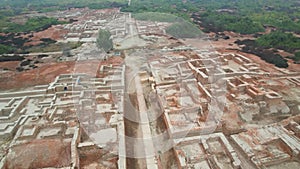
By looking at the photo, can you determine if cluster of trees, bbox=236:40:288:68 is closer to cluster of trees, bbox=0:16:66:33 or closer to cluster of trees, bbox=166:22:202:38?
cluster of trees, bbox=166:22:202:38

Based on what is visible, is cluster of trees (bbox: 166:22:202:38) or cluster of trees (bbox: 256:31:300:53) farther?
cluster of trees (bbox: 166:22:202:38)

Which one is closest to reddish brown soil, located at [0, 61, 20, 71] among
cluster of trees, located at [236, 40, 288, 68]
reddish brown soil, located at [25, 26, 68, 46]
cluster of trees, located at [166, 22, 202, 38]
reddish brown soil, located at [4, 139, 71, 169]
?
reddish brown soil, located at [25, 26, 68, 46]

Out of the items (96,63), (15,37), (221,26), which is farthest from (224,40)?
(15,37)

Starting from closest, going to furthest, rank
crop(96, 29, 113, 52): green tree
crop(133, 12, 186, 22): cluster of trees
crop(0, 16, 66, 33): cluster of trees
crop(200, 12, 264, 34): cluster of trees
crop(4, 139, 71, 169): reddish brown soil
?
1. crop(4, 139, 71, 169): reddish brown soil
2. crop(96, 29, 113, 52): green tree
3. crop(200, 12, 264, 34): cluster of trees
4. crop(0, 16, 66, 33): cluster of trees
5. crop(133, 12, 186, 22): cluster of trees

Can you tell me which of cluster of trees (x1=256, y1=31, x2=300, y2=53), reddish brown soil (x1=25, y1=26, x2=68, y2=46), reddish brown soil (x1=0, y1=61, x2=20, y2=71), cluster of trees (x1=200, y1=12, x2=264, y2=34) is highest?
cluster of trees (x1=200, y1=12, x2=264, y2=34)

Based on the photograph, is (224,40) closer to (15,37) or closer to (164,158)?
(164,158)

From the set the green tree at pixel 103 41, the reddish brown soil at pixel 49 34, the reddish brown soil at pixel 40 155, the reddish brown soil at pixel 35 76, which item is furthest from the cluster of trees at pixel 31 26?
the reddish brown soil at pixel 40 155

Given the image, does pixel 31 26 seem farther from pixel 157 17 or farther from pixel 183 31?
pixel 183 31

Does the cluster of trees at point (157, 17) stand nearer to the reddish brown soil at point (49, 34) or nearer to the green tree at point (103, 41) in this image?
the reddish brown soil at point (49, 34)

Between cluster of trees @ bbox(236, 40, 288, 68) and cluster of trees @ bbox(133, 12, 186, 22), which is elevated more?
cluster of trees @ bbox(133, 12, 186, 22)
